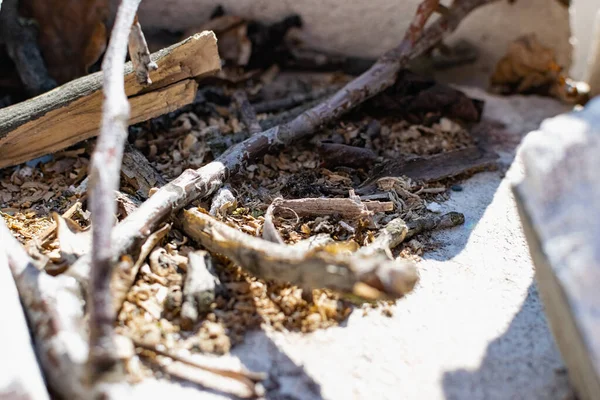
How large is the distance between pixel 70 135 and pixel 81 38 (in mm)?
1107

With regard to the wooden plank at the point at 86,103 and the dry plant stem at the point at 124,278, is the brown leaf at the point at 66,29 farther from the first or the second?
the dry plant stem at the point at 124,278

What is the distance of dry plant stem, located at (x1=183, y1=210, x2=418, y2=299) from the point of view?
6.28 ft

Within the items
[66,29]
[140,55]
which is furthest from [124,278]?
[66,29]

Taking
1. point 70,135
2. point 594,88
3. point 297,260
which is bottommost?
point 594,88

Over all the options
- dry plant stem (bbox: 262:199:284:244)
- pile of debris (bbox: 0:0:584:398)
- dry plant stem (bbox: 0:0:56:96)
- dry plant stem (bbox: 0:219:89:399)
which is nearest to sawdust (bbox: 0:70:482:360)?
pile of debris (bbox: 0:0:584:398)

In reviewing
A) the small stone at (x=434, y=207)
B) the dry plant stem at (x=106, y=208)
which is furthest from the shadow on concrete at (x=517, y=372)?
the dry plant stem at (x=106, y=208)

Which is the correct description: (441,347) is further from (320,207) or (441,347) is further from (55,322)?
(55,322)

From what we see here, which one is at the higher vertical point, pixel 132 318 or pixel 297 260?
pixel 297 260

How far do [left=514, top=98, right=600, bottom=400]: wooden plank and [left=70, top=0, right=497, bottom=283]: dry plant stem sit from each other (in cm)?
149

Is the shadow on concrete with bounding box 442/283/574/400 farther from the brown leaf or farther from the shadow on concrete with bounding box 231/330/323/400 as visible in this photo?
the brown leaf

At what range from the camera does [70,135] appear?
3.12m

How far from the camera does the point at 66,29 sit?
3.90 metres

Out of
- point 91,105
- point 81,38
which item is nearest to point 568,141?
point 91,105

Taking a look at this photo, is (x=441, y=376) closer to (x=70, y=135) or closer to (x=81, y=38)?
(x=70, y=135)
